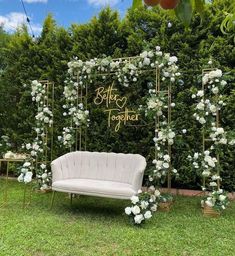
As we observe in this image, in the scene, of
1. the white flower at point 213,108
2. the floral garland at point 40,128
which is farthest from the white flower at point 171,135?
the floral garland at point 40,128

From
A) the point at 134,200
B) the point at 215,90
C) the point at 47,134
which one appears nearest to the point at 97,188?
the point at 134,200

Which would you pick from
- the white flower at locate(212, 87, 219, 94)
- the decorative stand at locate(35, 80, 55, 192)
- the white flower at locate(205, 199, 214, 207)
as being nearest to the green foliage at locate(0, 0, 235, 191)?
the decorative stand at locate(35, 80, 55, 192)

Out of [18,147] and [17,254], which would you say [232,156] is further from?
[18,147]

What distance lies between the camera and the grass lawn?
10.3 ft

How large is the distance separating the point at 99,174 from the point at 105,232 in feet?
4.50

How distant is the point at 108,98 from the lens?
5676 millimetres

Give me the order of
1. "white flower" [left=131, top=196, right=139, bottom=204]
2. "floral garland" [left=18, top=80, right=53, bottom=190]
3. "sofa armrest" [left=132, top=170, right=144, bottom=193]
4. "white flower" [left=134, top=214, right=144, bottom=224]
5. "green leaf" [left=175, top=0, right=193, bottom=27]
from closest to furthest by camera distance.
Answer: "green leaf" [left=175, top=0, right=193, bottom=27] → "white flower" [left=134, top=214, right=144, bottom=224] → "white flower" [left=131, top=196, right=139, bottom=204] → "sofa armrest" [left=132, top=170, right=144, bottom=193] → "floral garland" [left=18, top=80, right=53, bottom=190]

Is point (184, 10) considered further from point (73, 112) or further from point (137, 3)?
point (73, 112)

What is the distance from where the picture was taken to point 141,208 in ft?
13.1

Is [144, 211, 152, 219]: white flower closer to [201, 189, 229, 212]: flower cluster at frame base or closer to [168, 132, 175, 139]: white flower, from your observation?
[201, 189, 229, 212]: flower cluster at frame base

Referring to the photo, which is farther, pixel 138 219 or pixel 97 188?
pixel 97 188

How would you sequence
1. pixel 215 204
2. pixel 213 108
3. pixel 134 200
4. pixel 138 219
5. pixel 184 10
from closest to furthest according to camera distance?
1. pixel 184 10
2. pixel 138 219
3. pixel 134 200
4. pixel 215 204
5. pixel 213 108

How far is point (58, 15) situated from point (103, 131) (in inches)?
108

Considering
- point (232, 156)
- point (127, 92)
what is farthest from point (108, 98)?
point (232, 156)
